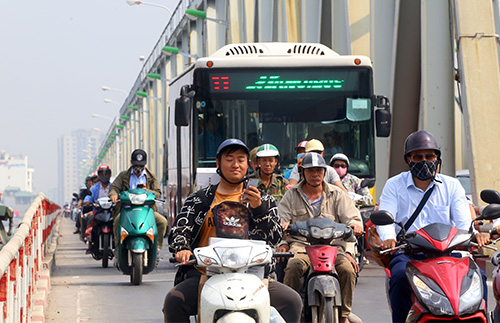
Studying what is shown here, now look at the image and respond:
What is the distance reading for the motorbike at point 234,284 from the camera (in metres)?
4.96

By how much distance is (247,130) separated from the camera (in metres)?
14.0

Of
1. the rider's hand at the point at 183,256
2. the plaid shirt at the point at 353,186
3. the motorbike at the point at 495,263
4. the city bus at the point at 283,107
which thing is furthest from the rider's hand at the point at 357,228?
the city bus at the point at 283,107

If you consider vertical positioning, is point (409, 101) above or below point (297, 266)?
above

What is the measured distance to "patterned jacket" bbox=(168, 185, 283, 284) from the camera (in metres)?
5.71

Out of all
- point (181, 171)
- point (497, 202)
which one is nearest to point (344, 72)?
point (181, 171)

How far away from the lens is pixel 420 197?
6367mm

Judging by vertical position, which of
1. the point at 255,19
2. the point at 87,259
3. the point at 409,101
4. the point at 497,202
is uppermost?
the point at 255,19

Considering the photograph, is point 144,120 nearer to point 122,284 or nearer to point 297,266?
point 122,284

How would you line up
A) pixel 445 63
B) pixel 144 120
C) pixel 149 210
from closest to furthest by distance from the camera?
pixel 149 210
pixel 445 63
pixel 144 120

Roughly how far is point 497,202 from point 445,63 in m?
11.7

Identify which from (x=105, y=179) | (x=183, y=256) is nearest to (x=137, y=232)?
(x=105, y=179)

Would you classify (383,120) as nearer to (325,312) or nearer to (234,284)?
(325,312)

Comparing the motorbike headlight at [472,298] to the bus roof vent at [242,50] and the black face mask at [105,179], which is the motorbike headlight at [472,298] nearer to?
the bus roof vent at [242,50]

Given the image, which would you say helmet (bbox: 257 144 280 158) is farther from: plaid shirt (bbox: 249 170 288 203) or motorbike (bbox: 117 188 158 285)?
motorbike (bbox: 117 188 158 285)
